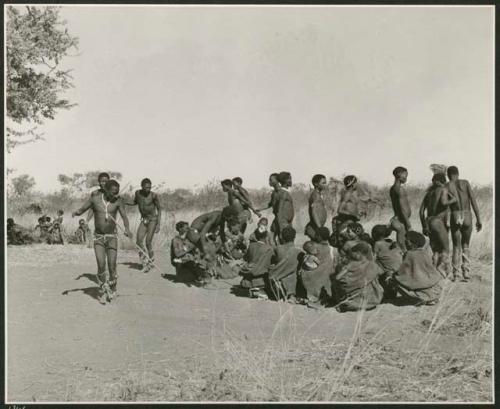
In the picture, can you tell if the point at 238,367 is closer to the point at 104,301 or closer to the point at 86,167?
the point at 104,301

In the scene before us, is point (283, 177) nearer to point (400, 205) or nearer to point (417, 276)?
point (400, 205)

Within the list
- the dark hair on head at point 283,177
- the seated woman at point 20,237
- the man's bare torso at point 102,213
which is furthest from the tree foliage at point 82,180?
the dark hair on head at point 283,177

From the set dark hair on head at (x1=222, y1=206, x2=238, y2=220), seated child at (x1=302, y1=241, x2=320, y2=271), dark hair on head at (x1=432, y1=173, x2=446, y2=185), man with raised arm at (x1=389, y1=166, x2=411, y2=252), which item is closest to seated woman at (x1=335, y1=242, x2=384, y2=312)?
seated child at (x1=302, y1=241, x2=320, y2=271)

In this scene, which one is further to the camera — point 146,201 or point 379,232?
point 146,201

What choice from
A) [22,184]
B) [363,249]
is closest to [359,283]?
[363,249]

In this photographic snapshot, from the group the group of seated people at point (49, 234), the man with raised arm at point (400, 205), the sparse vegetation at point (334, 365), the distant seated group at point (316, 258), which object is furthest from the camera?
the group of seated people at point (49, 234)

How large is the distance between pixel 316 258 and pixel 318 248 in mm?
218

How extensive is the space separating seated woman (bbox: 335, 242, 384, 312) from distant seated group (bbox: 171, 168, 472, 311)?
12 mm

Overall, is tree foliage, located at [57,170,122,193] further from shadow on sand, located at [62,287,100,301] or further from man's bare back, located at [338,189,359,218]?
man's bare back, located at [338,189,359,218]

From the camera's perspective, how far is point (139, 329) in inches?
350

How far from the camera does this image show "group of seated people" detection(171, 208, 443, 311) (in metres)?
9.05

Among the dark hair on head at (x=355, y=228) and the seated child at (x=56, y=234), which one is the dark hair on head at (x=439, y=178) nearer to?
the dark hair on head at (x=355, y=228)

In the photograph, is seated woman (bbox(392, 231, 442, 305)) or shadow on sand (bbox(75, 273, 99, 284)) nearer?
seated woman (bbox(392, 231, 442, 305))

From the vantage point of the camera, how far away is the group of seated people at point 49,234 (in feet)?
38.9
